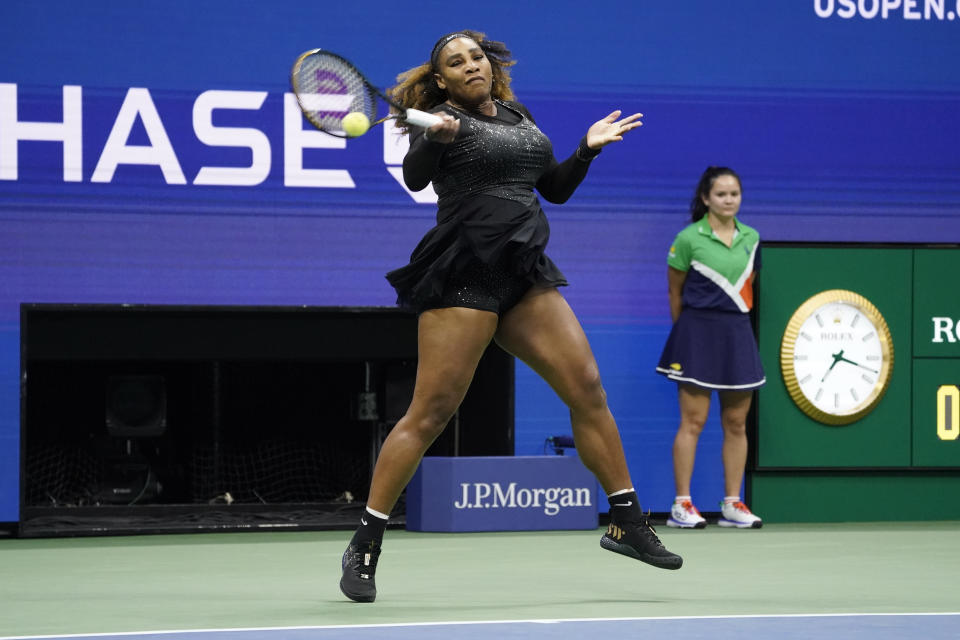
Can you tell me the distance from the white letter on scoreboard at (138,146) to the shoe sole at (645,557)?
3.25m

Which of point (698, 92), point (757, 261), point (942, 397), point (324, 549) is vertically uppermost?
point (698, 92)

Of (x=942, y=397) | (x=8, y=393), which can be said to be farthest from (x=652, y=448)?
(x=8, y=393)

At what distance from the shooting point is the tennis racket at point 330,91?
14.1ft

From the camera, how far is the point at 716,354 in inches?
281

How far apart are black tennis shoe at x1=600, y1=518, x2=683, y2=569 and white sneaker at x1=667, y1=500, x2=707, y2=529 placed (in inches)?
109

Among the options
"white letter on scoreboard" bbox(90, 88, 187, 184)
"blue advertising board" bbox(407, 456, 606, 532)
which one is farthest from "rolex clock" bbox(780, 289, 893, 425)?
"white letter on scoreboard" bbox(90, 88, 187, 184)

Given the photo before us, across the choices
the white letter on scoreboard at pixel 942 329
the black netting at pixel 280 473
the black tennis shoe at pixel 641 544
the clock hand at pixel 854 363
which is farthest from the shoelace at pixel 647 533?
the black netting at pixel 280 473

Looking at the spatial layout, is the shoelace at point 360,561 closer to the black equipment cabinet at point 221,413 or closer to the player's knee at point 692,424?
the black equipment cabinet at point 221,413

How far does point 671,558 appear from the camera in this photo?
14.2ft

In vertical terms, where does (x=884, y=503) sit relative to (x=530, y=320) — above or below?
below

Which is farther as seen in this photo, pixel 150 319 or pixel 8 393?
pixel 150 319

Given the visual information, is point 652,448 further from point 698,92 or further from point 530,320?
point 530,320

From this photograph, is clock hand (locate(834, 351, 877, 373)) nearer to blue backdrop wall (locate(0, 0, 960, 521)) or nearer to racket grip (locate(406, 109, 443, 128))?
blue backdrop wall (locate(0, 0, 960, 521))

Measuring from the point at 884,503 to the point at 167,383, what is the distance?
3.67 m
